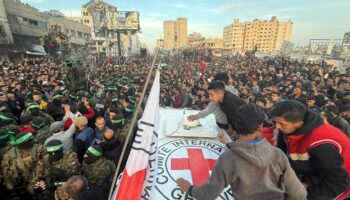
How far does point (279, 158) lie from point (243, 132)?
0.28 meters

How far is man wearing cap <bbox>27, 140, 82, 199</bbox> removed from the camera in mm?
2588

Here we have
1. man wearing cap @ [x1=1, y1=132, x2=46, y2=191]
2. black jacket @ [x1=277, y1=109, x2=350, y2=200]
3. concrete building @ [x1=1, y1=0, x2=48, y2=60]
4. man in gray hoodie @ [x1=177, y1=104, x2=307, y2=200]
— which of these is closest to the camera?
man in gray hoodie @ [x1=177, y1=104, x2=307, y2=200]

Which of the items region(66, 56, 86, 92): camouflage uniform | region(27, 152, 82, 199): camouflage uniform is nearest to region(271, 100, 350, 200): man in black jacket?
region(27, 152, 82, 199): camouflage uniform

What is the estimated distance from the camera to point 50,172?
2645 millimetres

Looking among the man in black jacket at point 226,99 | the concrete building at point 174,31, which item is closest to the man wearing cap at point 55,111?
the man in black jacket at point 226,99

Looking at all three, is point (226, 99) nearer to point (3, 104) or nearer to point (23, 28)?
point (3, 104)

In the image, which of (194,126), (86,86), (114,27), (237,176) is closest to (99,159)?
(194,126)

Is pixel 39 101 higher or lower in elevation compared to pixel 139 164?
lower

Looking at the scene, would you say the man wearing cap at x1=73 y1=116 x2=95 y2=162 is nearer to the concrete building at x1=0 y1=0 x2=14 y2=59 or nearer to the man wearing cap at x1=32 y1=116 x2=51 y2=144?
the man wearing cap at x1=32 y1=116 x2=51 y2=144

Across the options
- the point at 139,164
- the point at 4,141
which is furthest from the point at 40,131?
the point at 139,164

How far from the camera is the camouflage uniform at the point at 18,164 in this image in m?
2.71

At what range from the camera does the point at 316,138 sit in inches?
61.4

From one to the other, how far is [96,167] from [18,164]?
108 cm

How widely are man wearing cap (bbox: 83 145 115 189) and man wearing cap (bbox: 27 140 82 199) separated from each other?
0.70ft
